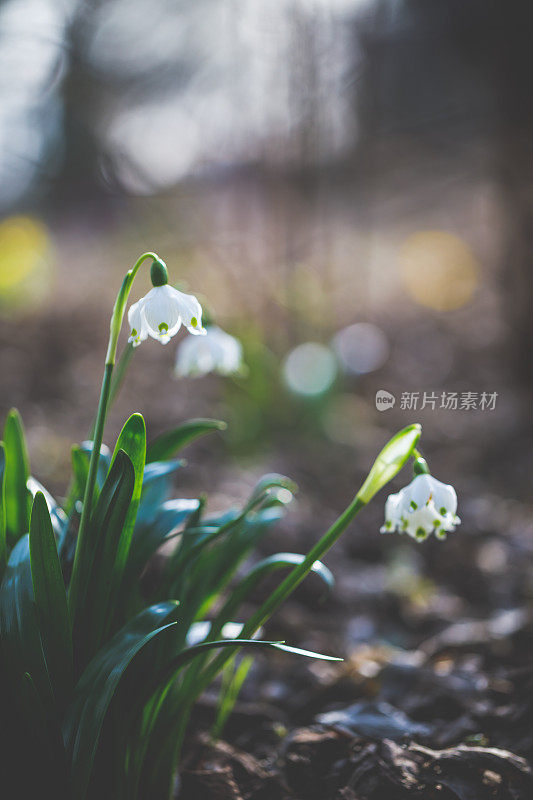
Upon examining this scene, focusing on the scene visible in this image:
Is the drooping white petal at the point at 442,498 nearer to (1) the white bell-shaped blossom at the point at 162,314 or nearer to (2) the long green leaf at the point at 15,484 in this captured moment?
(1) the white bell-shaped blossom at the point at 162,314

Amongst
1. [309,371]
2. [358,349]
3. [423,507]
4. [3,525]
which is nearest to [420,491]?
[423,507]

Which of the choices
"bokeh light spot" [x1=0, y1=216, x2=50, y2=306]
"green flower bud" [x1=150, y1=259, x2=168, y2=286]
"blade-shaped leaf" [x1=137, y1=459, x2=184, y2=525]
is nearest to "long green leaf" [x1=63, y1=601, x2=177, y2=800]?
"blade-shaped leaf" [x1=137, y1=459, x2=184, y2=525]

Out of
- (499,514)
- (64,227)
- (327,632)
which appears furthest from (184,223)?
(64,227)

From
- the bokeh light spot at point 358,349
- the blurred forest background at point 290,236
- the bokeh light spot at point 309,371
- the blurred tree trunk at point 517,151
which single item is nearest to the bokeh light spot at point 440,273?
the blurred forest background at point 290,236

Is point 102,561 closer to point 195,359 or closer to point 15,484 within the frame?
point 15,484

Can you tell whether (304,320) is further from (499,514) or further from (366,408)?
(499,514)

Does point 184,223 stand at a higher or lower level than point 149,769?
higher
